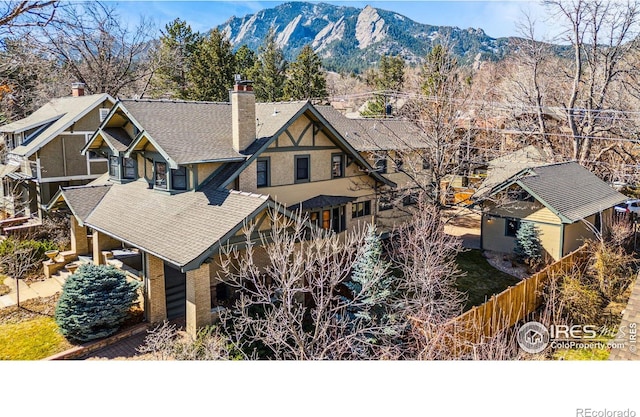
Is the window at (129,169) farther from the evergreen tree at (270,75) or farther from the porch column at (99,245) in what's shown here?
the evergreen tree at (270,75)

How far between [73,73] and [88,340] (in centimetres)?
2656

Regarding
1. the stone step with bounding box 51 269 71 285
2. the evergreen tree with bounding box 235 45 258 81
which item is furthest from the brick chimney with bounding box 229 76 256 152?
the evergreen tree with bounding box 235 45 258 81

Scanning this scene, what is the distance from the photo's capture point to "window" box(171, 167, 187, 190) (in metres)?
15.0

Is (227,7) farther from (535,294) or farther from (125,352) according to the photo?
(535,294)

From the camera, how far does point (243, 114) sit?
50.9ft

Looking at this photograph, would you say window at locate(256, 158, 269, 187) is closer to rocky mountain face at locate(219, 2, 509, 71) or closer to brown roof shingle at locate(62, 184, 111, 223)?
brown roof shingle at locate(62, 184, 111, 223)

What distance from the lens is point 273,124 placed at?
54.6 ft

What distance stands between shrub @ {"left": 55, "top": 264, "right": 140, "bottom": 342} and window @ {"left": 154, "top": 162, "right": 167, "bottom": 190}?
4117mm

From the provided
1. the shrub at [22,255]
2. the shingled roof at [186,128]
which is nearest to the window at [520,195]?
the shingled roof at [186,128]

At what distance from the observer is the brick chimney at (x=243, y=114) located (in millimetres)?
15156

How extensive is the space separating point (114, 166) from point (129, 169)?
1139mm

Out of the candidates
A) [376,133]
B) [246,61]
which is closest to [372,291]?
[376,133]

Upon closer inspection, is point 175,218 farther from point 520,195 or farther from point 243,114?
point 520,195
